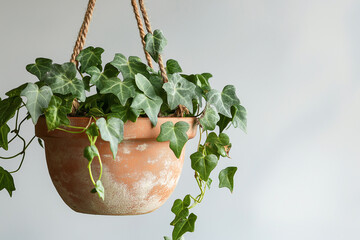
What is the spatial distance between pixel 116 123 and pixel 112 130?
0.02m

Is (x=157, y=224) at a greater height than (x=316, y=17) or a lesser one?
lesser

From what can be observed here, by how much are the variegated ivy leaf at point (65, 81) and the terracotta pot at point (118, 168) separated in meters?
0.07

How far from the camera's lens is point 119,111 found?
104 cm

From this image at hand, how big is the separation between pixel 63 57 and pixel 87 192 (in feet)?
4.02

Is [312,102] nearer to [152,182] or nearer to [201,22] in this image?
[201,22]

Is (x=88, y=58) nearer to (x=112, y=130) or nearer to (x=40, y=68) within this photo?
(x=40, y=68)

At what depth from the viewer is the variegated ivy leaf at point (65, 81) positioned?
3.44ft

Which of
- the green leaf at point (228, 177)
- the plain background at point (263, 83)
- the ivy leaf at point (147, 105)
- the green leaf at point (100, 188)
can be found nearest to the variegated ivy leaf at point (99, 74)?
the ivy leaf at point (147, 105)

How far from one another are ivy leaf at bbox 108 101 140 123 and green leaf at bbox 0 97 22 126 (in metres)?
0.22

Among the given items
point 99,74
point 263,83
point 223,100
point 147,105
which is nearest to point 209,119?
point 223,100

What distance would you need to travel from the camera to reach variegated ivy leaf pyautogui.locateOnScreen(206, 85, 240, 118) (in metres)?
1.15

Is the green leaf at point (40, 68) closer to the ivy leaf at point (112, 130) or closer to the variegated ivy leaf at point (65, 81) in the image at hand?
the variegated ivy leaf at point (65, 81)

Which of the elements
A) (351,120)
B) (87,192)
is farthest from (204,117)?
(351,120)

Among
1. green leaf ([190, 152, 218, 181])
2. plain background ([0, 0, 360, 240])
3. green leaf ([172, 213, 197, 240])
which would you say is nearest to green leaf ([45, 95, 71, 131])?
green leaf ([190, 152, 218, 181])
